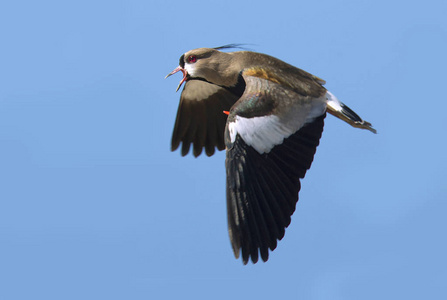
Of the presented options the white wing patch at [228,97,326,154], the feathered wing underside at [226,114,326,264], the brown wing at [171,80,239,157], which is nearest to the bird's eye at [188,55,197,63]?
the brown wing at [171,80,239,157]

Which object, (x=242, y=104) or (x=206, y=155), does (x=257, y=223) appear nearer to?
(x=242, y=104)

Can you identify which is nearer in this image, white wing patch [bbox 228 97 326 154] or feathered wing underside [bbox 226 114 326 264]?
feathered wing underside [bbox 226 114 326 264]

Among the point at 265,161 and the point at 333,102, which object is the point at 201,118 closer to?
the point at 333,102

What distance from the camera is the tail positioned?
805 centimetres

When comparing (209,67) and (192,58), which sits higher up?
(192,58)

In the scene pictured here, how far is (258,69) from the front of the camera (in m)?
8.09

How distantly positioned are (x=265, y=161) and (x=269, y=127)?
1.04 feet

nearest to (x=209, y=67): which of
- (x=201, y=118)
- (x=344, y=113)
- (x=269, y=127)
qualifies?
(x=201, y=118)

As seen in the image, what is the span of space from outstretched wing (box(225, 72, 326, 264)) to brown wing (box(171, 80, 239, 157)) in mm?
1395

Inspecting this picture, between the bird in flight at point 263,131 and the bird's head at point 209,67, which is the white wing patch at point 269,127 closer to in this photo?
the bird in flight at point 263,131

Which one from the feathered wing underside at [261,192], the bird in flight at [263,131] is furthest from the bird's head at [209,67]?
the feathered wing underside at [261,192]

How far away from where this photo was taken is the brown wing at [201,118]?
30.0ft

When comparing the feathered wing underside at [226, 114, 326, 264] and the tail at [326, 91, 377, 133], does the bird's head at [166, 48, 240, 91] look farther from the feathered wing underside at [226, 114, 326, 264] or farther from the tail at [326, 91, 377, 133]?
the feathered wing underside at [226, 114, 326, 264]

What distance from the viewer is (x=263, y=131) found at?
296 inches
